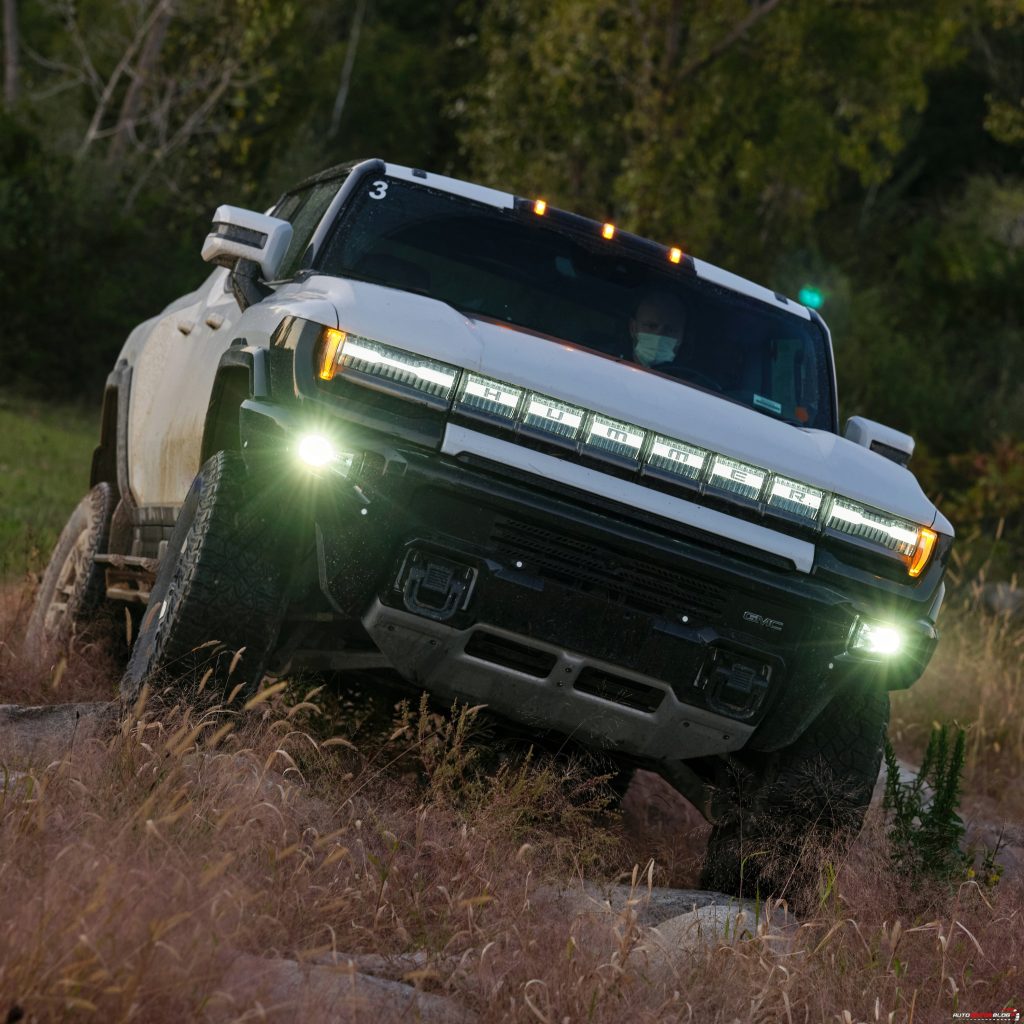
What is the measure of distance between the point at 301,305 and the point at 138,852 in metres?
1.80

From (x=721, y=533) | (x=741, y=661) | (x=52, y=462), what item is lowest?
(x=52, y=462)

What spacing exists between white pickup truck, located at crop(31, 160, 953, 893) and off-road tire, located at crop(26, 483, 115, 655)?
1465mm

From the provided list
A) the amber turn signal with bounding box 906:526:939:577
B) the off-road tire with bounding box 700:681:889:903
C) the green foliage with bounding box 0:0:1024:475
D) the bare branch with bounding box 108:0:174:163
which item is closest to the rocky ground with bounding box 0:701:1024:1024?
the off-road tire with bounding box 700:681:889:903

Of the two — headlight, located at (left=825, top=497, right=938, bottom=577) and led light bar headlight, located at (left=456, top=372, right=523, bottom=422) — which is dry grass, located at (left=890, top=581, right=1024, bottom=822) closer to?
headlight, located at (left=825, top=497, right=938, bottom=577)

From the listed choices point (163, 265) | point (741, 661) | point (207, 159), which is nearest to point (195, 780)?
point (741, 661)

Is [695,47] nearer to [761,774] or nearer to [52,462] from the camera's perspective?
[52,462]

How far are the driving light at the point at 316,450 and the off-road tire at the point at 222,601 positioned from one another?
0.22 metres

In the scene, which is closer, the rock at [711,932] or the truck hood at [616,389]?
the rock at [711,932]

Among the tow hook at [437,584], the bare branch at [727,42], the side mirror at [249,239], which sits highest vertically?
the bare branch at [727,42]

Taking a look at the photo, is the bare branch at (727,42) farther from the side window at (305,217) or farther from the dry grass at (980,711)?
the side window at (305,217)

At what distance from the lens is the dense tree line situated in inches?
800

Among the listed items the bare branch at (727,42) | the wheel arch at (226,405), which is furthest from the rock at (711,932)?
the bare branch at (727,42)

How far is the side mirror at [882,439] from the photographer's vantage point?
6.09 m

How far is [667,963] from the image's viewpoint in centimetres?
401
